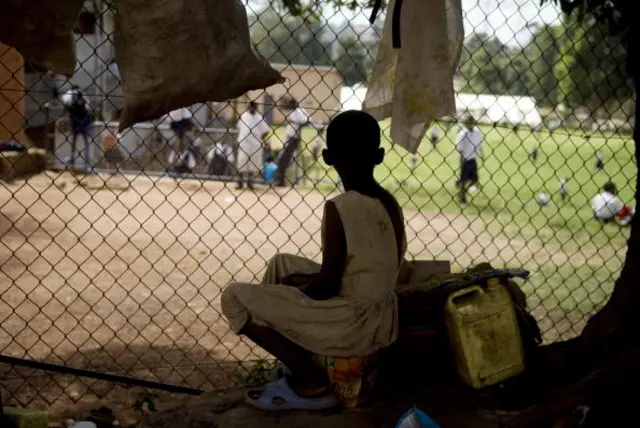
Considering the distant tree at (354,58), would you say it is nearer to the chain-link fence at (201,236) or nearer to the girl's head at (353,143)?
the chain-link fence at (201,236)

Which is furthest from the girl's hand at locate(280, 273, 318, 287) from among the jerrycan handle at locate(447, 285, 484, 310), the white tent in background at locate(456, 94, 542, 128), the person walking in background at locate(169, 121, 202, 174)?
the person walking in background at locate(169, 121, 202, 174)

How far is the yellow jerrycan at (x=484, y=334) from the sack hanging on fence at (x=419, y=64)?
0.61 metres

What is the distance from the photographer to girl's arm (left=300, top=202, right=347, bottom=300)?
10.0ft

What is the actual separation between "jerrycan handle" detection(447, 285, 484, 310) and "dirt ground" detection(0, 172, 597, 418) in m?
2.08

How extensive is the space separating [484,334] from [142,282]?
432cm

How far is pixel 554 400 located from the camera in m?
1.90

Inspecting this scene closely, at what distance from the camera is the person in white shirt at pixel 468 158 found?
1395cm

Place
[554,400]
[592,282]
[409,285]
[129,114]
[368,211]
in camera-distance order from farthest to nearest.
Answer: [592,282] → [409,285] → [368,211] → [129,114] → [554,400]

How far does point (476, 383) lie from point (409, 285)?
474 millimetres

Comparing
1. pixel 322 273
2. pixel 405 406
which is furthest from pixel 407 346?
pixel 322 273

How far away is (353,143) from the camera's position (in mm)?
3131

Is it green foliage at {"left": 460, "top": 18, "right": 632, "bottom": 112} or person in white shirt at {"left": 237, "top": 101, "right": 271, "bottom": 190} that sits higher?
person in white shirt at {"left": 237, "top": 101, "right": 271, "bottom": 190}

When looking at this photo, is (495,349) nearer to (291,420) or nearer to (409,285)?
(409,285)

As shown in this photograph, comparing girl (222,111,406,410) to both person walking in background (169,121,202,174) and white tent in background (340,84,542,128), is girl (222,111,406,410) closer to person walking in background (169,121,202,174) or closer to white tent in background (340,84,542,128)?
white tent in background (340,84,542,128)
